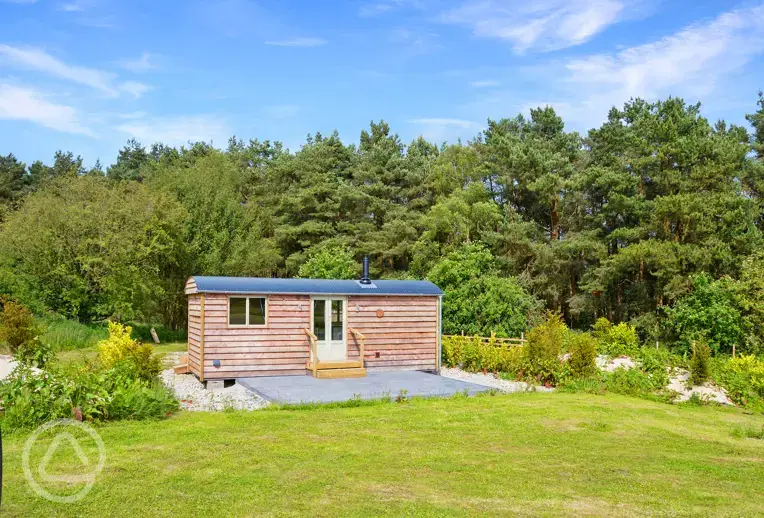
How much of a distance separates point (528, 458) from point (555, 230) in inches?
1065

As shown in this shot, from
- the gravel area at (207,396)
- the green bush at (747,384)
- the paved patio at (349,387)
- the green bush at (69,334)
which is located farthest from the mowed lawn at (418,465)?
the green bush at (69,334)

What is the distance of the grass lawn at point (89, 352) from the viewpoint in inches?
718

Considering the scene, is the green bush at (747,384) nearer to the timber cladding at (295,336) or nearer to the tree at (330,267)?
the timber cladding at (295,336)

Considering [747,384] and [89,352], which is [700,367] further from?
[89,352]

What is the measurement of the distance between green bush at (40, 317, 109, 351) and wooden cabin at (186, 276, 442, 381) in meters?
8.08

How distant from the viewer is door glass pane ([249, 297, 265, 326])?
1487 centimetres

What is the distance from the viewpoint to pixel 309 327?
50.4ft

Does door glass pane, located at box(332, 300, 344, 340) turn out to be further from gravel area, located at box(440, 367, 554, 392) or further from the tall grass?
the tall grass

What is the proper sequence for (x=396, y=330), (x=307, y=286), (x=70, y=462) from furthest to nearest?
(x=396, y=330), (x=307, y=286), (x=70, y=462)

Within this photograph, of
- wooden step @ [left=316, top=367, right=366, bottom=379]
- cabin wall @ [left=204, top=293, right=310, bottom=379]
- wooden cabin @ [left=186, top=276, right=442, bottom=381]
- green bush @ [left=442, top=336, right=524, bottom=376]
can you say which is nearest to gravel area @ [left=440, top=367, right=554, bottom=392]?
green bush @ [left=442, top=336, right=524, bottom=376]

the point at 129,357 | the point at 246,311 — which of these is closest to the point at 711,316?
the point at 246,311

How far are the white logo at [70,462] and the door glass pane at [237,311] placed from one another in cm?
654

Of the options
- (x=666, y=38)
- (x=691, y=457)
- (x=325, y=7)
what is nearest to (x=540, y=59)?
(x=666, y=38)

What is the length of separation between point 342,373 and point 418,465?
831 cm
